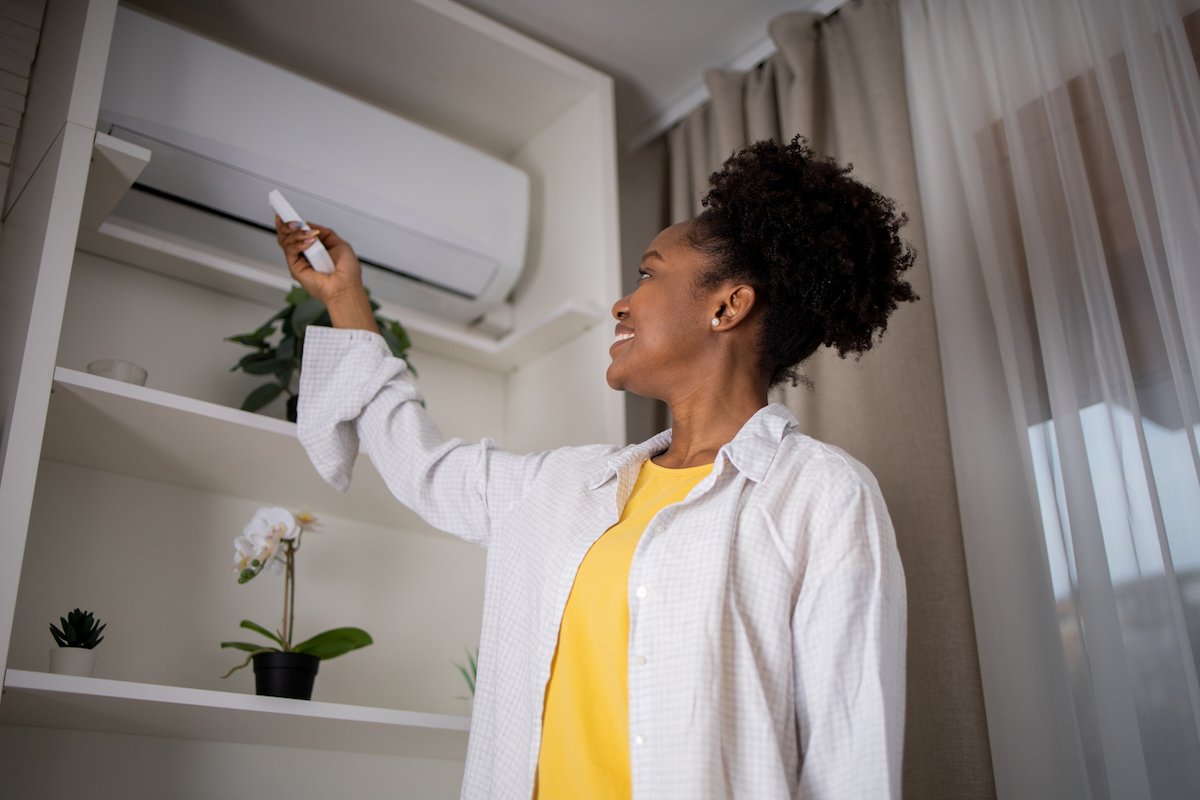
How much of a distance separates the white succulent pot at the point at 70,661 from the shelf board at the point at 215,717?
4cm

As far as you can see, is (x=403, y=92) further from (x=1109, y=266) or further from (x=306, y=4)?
(x=1109, y=266)

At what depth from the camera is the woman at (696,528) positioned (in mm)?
874

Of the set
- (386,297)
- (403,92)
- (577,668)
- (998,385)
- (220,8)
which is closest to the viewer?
(577,668)

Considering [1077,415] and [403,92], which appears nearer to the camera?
[1077,415]

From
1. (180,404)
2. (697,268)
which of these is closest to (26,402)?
(180,404)

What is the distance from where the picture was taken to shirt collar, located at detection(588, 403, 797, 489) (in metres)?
1.04

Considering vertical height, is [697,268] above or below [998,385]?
above

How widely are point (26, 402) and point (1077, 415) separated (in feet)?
4.41

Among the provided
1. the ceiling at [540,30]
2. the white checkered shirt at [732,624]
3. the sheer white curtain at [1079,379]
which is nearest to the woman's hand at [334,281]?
the white checkered shirt at [732,624]

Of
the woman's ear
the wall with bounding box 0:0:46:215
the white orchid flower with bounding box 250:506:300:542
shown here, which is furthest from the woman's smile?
the wall with bounding box 0:0:46:215

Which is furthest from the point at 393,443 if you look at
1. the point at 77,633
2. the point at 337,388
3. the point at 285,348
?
the point at 77,633

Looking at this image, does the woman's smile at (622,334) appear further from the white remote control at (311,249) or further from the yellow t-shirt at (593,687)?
the white remote control at (311,249)

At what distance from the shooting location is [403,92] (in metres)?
1.95

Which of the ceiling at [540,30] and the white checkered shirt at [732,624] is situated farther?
the ceiling at [540,30]
